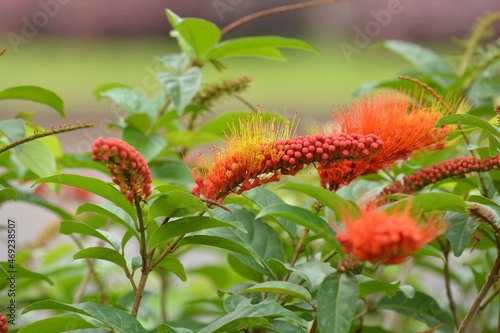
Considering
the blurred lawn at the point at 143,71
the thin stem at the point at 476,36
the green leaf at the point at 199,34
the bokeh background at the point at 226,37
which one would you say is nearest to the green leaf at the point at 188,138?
the green leaf at the point at 199,34

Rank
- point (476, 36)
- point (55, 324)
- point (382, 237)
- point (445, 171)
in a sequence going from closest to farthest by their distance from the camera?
point (382, 237)
point (55, 324)
point (445, 171)
point (476, 36)

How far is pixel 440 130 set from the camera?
2.83 feet

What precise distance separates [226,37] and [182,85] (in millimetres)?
5389

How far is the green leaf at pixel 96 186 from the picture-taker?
28.8 inches

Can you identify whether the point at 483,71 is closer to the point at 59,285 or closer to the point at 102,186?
the point at 102,186

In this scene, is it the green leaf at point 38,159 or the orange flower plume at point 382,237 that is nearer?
the orange flower plume at point 382,237

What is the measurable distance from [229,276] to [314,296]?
832 millimetres

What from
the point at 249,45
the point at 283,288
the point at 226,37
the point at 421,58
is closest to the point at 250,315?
the point at 283,288

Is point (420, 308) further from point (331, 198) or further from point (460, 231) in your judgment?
point (331, 198)

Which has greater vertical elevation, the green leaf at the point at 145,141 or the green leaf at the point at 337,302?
the green leaf at the point at 145,141

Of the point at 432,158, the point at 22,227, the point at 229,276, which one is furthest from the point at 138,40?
the point at 432,158

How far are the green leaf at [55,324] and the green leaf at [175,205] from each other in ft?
0.46

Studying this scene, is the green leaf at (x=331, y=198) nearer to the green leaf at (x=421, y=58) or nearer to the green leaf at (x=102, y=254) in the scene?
the green leaf at (x=102, y=254)

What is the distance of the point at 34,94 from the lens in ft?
3.36
